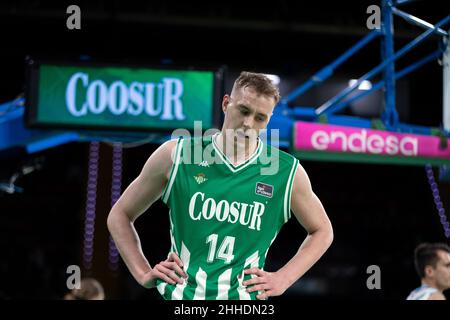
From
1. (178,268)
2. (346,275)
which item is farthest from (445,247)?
(346,275)

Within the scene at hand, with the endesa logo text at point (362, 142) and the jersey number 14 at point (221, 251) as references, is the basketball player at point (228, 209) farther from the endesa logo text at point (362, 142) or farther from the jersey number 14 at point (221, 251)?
the endesa logo text at point (362, 142)

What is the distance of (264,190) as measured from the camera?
9.18 feet

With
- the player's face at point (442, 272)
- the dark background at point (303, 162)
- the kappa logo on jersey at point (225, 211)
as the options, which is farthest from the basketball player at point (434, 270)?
the dark background at point (303, 162)

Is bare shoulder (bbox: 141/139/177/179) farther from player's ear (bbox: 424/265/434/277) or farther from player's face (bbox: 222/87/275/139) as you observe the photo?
player's ear (bbox: 424/265/434/277)

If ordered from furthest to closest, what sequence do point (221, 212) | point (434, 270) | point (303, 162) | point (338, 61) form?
point (303, 162), point (338, 61), point (434, 270), point (221, 212)

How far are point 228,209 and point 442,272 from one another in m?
3.23

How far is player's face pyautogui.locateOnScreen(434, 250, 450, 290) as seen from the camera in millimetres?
5504

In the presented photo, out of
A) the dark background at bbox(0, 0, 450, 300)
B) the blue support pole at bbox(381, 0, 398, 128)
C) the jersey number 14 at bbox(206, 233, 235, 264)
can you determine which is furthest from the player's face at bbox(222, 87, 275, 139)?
the dark background at bbox(0, 0, 450, 300)

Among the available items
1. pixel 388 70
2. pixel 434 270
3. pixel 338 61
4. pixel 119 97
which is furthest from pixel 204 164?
pixel 338 61

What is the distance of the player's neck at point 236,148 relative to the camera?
9.33 ft

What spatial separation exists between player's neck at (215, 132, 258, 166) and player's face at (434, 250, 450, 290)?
3053mm

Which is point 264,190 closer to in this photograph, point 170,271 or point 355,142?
point 170,271
